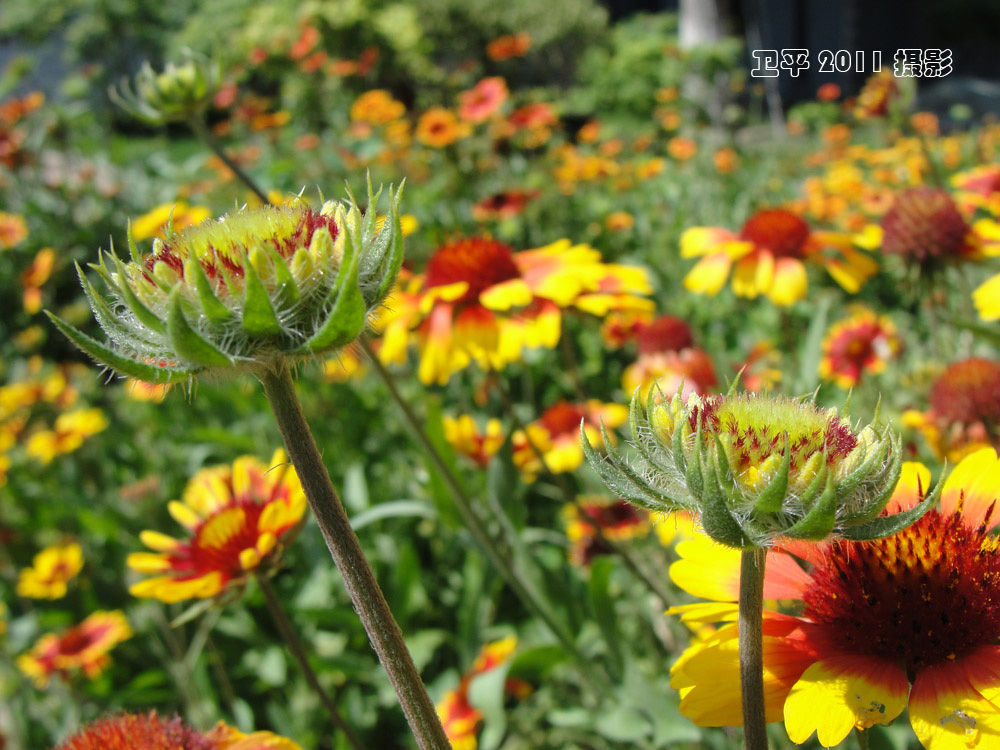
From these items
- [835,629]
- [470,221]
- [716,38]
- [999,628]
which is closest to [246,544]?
[835,629]

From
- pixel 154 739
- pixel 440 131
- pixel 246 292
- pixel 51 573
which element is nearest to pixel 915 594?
pixel 246 292

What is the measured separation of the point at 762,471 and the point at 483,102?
414 cm

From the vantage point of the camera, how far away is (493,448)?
6.54ft

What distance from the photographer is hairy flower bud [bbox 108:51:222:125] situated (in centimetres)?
162

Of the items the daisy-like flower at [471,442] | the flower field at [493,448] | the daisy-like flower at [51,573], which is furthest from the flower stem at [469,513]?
the daisy-like flower at [51,573]

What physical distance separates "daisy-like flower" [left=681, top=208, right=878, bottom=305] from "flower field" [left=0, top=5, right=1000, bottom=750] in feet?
0.04

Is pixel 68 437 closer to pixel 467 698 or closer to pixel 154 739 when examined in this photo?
pixel 467 698

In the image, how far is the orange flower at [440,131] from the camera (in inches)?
155

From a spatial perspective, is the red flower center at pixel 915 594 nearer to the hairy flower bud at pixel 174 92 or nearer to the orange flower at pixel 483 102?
the hairy flower bud at pixel 174 92

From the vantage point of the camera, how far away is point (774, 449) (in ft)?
1.63

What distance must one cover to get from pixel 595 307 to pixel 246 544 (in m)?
0.78

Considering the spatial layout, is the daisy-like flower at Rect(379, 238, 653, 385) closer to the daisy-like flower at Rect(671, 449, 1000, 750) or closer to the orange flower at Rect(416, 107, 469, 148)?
the daisy-like flower at Rect(671, 449, 1000, 750)

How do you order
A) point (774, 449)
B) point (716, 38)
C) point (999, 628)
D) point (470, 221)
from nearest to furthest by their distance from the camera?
point (774, 449) < point (999, 628) < point (470, 221) < point (716, 38)

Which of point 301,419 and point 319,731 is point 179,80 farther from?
point 319,731
